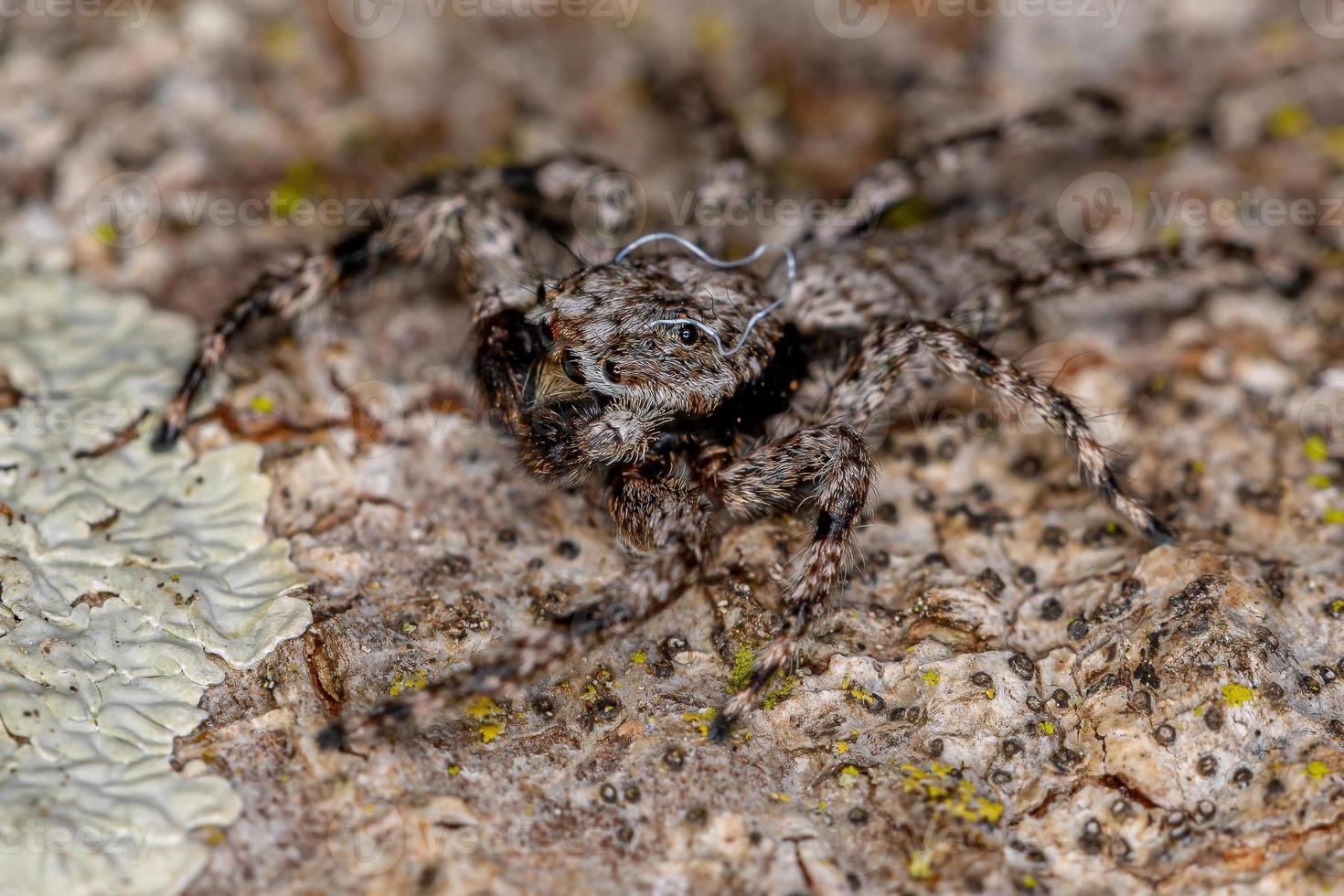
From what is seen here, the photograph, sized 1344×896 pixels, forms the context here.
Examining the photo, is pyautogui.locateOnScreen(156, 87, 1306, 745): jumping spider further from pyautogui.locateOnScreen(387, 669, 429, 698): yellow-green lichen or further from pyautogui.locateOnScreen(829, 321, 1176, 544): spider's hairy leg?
pyautogui.locateOnScreen(387, 669, 429, 698): yellow-green lichen

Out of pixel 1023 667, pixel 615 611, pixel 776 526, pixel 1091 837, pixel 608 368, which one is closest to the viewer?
pixel 1091 837

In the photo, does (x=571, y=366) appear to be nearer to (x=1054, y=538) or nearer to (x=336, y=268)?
(x=336, y=268)

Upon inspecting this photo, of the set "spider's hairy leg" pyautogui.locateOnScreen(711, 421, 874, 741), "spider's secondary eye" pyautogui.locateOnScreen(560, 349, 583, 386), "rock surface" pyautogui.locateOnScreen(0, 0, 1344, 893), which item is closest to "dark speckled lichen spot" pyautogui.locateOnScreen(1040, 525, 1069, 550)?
"rock surface" pyautogui.locateOnScreen(0, 0, 1344, 893)

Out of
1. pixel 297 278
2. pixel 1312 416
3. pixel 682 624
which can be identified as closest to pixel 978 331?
pixel 1312 416

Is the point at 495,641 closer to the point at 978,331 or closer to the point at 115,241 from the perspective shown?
the point at 978,331

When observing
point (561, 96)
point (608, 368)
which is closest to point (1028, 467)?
point (608, 368)

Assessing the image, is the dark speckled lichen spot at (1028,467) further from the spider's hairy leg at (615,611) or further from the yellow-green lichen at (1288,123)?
the yellow-green lichen at (1288,123)
